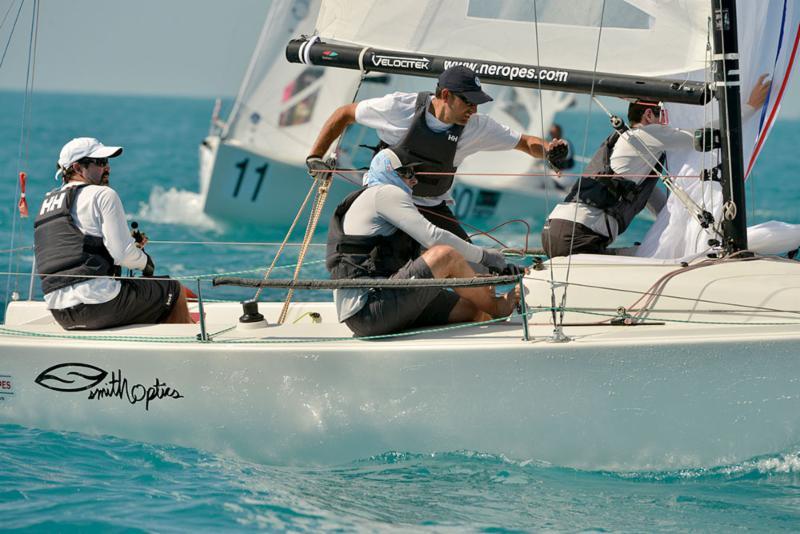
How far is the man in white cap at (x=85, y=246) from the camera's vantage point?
184 inches

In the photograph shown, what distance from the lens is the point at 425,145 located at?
16.1ft

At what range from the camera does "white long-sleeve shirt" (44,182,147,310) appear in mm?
4664

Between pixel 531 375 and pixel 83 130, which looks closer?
pixel 531 375

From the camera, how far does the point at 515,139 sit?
16.9ft

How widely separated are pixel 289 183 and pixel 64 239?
8.48m

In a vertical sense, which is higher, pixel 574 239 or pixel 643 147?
pixel 643 147

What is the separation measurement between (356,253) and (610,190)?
1.30 m

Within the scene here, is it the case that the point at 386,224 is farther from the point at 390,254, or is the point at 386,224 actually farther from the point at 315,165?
the point at 315,165

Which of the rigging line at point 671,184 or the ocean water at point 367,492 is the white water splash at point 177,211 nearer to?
the rigging line at point 671,184

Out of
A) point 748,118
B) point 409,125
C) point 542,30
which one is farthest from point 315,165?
point 748,118

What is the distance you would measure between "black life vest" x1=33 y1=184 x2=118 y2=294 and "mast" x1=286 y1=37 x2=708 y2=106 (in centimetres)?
129

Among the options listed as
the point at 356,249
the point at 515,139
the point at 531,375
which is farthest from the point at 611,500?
the point at 515,139

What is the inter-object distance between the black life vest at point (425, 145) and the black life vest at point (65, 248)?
130cm

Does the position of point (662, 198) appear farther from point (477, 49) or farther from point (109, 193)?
point (109, 193)
